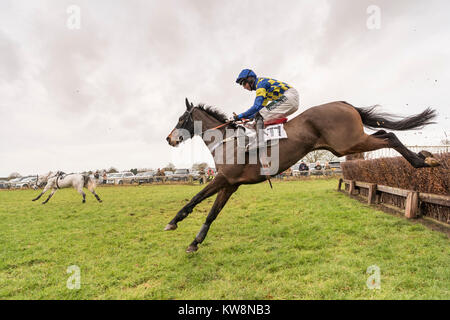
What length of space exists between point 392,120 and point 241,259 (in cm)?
359

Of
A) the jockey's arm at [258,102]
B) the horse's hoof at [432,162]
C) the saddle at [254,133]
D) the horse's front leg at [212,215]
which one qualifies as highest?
the jockey's arm at [258,102]

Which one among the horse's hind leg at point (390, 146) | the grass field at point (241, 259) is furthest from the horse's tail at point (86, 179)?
the horse's hind leg at point (390, 146)

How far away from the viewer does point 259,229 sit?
651 centimetres

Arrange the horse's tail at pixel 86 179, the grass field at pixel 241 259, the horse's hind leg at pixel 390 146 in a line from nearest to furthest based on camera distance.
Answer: the grass field at pixel 241 259 → the horse's hind leg at pixel 390 146 → the horse's tail at pixel 86 179

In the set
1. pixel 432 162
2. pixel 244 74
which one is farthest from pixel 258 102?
pixel 432 162

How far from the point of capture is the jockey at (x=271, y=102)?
4434mm

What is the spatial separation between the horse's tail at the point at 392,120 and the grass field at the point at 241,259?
2.09 metres

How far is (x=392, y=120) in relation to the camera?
436 centimetres

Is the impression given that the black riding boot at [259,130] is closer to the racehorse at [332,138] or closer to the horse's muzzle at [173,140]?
the racehorse at [332,138]

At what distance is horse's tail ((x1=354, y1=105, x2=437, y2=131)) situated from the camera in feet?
13.5

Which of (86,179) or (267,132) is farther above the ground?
(267,132)

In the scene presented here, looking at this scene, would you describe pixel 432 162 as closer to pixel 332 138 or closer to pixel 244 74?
pixel 332 138
